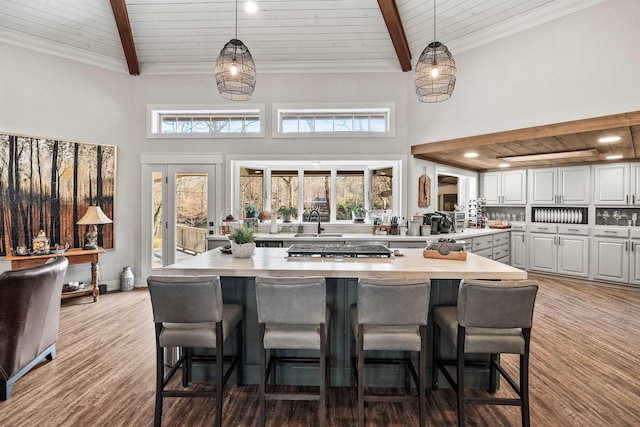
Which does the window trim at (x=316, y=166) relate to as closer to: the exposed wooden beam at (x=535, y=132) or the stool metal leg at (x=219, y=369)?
the exposed wooden beam at (x=535, y=132)

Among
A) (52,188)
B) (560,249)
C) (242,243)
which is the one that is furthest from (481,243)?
(52,188)

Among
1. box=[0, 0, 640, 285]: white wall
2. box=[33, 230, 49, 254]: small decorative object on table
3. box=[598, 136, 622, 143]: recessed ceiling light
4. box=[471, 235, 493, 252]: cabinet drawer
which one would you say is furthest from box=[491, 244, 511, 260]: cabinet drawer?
box=[33, 230, 49, 254]: small decorative object on table

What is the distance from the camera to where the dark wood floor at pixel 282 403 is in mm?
2062

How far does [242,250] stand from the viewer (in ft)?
8.58

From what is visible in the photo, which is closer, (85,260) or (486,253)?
(85,260)

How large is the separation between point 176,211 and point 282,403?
385 centimetres

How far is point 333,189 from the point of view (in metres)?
5.45

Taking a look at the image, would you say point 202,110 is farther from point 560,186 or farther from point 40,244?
point 560,186

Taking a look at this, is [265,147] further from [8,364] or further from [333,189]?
[8,364]

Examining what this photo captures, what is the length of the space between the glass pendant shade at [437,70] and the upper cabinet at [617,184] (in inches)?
193

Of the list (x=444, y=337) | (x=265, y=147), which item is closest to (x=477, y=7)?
(x=265, y=147)

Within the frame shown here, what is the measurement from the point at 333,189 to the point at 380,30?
2503mm

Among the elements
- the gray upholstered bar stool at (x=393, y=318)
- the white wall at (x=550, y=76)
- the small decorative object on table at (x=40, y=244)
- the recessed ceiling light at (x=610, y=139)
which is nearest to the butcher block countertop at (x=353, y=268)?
the gray upholstered bar stool at (x=393, y=318)

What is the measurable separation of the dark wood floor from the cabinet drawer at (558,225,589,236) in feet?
7.67
